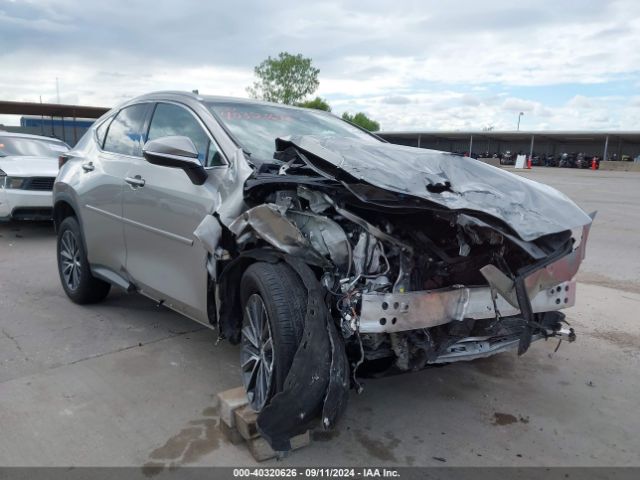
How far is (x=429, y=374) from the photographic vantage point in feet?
12.6

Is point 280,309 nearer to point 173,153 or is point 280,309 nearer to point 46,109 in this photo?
point 173,153

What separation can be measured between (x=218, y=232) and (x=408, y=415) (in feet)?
5.18

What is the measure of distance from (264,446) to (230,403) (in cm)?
31

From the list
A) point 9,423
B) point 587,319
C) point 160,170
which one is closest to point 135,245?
point 160,170

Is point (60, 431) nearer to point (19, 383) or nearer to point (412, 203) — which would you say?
point (19, 383)

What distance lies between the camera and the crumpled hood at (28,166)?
8516 mm

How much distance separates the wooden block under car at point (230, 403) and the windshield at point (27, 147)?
27.3 ft

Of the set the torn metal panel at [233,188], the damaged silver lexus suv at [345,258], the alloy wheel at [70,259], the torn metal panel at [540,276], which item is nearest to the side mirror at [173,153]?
the damaged silver lexus suv at [345,258]

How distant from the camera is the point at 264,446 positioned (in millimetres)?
2770

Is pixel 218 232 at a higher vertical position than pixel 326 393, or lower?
higher

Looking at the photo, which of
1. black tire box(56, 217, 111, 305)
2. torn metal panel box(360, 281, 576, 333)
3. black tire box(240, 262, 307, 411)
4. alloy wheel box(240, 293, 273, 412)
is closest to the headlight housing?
black tire box(56, 217, 111, 305)

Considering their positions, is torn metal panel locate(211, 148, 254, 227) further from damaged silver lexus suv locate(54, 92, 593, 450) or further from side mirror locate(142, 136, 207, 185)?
side mirror locate(142, 136, 207, 185)

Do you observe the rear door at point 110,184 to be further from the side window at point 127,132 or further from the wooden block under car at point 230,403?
the wooden block under car at point 230,403

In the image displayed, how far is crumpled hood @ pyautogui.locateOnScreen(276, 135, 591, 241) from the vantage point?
256 centimetres
